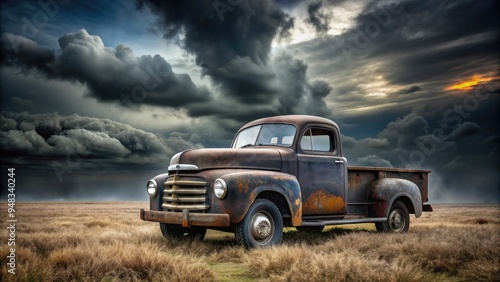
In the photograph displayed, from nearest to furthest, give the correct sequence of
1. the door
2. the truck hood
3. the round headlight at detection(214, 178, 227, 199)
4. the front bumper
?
1. the front bumper
2. the round headlight at detection(214, 178, 227, 199)
3. the truck hood
4. the door

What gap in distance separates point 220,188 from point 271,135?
79.0 inches

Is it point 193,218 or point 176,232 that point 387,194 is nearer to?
point 176,232

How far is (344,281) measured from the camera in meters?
4.41

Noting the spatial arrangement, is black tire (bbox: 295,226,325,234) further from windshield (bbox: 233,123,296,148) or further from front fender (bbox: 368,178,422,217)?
windshield (bbox: 233,123,296,148)

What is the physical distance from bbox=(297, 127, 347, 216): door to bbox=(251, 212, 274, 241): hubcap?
1.13 m

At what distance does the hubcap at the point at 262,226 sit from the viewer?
650 cm

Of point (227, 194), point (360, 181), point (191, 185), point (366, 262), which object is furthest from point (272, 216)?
point (360, 181)

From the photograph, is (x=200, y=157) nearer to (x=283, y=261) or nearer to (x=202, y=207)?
(x=202, y=207)

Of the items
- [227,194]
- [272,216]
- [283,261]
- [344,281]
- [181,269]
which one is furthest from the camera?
[272,216]

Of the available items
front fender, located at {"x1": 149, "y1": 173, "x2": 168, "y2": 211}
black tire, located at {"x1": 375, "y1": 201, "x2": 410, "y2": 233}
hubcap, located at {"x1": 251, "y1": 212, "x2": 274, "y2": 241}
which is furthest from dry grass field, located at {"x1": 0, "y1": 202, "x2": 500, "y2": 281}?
black tire, located at {"x1": 375, "y1": 201, "x2": 410, "y2": 233}

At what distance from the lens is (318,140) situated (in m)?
8.10

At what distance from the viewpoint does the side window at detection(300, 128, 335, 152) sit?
7.80m

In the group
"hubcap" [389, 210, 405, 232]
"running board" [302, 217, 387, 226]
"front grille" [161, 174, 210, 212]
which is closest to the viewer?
"front grille" [161, 174, 210, 212]

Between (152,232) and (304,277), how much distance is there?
5210mm
